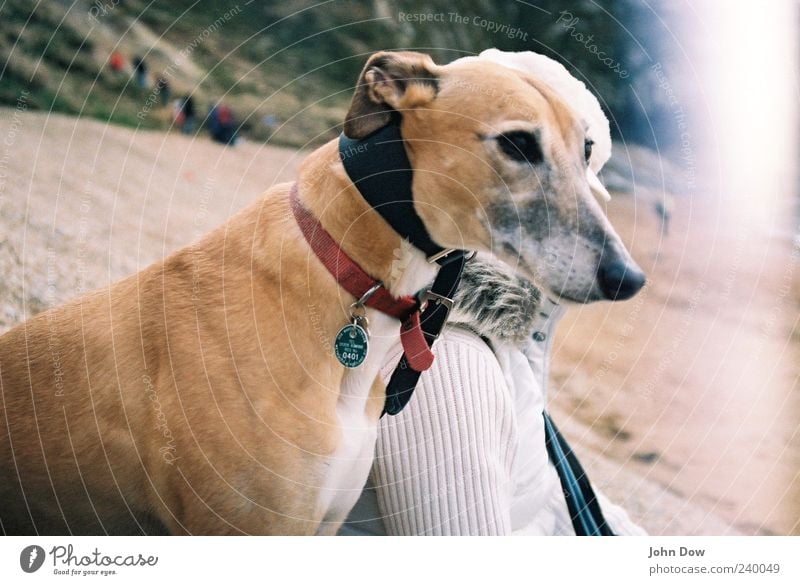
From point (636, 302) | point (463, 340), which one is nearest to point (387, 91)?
point (463, 340)

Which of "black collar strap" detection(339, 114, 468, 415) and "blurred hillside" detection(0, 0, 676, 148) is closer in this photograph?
"black collar strap" detection(339, 114, 468, 415)

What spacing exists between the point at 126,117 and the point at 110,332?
1.36 feet

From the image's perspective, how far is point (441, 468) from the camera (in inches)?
38.0

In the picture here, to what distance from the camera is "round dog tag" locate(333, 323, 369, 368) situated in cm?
88

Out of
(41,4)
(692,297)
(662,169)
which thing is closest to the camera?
(41,4)

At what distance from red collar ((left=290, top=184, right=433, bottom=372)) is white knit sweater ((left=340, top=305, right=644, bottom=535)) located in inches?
2.9

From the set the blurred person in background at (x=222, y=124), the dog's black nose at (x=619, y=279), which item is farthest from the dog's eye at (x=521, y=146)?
the blurred person in background at (x=222, y=124)

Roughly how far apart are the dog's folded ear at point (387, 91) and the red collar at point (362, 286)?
0.33 ft

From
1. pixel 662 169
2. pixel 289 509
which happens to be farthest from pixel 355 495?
pixel 662 169

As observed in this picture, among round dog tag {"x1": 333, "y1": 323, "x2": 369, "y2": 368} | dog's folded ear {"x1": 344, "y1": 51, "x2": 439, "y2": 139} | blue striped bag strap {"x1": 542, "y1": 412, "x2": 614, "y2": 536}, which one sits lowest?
blue striped bag strap {"x1": 542, "y1": 412, "x2": 614, "y2": 536}

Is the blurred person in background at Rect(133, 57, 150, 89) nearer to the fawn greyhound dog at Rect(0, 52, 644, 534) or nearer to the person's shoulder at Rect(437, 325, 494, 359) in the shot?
the fawn greyhound dog at Rect(0, 52, 644, 534)

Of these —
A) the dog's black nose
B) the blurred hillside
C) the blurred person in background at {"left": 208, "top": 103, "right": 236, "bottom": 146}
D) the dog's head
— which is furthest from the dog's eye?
the blurred person in background at {"left": 208, "top": 103, "right": 236, "bottom": 146}

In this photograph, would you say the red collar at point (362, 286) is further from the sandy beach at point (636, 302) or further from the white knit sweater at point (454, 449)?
the sandy beach at point (636, 302)

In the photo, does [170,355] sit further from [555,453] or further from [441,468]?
[555,453]
